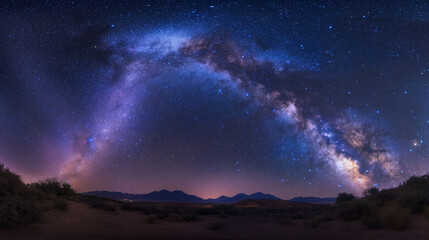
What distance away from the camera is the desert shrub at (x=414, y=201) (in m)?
15.3

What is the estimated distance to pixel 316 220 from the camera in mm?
16984

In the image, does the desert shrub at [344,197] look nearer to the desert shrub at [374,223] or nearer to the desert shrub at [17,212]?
the desert shrub at [374,223]

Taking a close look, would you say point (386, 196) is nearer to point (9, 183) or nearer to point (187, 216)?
point (187, 216)

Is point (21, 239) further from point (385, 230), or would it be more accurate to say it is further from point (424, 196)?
point (424, 196)

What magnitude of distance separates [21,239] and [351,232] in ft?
44.3

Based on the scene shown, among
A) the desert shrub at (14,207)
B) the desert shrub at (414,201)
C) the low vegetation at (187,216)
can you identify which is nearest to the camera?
the desert shrub at (14,207)

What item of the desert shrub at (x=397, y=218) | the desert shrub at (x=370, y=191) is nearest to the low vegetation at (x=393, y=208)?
the desert shrub at (x=397, y=218)

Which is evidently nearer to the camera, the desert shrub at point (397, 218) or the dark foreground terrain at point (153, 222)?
the dark foreground terrain at point (153, 222)

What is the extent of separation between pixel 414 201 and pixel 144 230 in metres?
14.3

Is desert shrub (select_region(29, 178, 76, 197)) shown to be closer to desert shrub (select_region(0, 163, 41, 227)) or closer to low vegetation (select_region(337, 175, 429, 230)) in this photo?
desert shrub (select_region(0, 163, 41, 227))

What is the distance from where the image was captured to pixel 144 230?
14.3 meters

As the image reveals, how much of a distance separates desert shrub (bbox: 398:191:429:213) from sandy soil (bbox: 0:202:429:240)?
1359mm

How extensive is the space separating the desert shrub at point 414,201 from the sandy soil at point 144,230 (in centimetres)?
136

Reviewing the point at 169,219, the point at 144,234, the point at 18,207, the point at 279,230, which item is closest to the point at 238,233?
the point at 279,230
